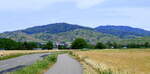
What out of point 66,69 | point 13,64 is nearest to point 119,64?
point 66,69

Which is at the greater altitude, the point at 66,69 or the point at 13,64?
the point at 13,64

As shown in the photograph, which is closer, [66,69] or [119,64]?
[66,69]

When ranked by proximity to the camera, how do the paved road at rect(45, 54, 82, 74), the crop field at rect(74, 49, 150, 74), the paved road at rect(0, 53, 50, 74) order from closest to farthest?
the crop field at rect(74, 49, 150, 74), the paved road at rect(45, 54, 82, 74), the paved road at rect(0, 53, 50, 74)

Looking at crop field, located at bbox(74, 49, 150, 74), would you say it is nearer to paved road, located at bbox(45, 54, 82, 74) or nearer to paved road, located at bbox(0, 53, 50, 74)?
paved road, located at bbox(45, 54, 82, 74)

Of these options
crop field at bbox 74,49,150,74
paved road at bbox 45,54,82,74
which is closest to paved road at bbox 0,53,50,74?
paved road at bbox 45,54,82,74

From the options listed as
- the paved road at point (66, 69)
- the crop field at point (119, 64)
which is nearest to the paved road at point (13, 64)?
the paved road at point (66, 69)

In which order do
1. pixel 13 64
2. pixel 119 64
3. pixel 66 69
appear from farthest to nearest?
pixel 13 64, pixel 119 64, pixel 66 69

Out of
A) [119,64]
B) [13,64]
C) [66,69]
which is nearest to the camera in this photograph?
[66,69]

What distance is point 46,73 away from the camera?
28.2 m

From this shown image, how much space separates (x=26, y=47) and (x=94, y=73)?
570 feet

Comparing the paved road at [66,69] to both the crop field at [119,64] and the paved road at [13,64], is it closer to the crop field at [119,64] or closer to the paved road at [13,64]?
the crop field at [119,64]

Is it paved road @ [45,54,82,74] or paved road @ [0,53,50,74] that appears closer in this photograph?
paved road @ [45,54,82,74]

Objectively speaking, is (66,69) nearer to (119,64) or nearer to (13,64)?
(119,64)

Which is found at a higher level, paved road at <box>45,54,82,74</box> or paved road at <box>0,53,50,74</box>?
paved road at <box>0,53,50,74</box>
